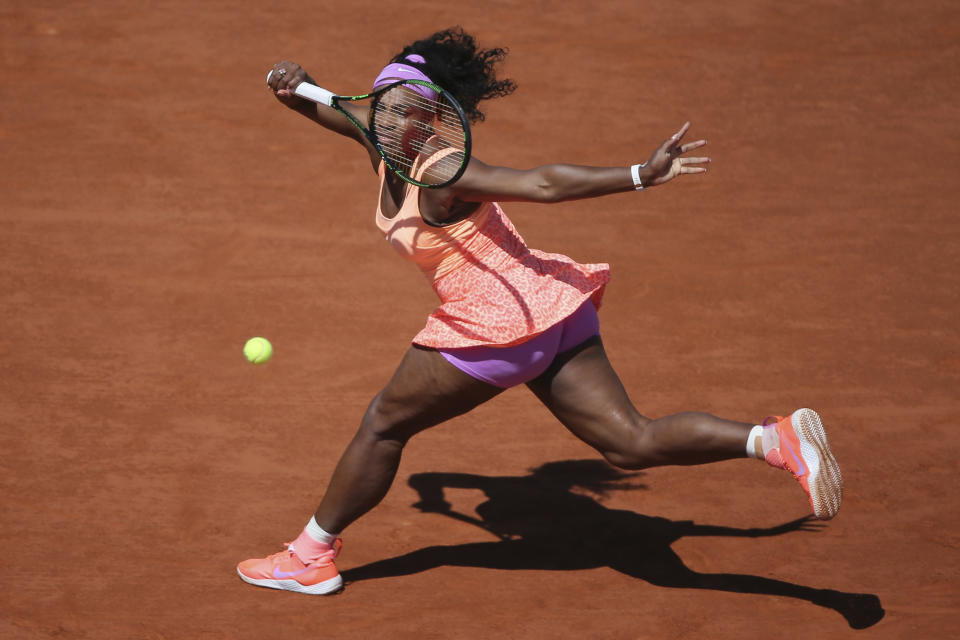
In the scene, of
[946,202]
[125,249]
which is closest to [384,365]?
[125,249]

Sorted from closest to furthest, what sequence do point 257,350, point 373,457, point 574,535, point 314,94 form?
point 314,94 < point 373,457 < point 574,535 < point 257,350

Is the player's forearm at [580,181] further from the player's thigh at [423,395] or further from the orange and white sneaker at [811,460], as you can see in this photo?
the orange and white sneaker at [811,460]

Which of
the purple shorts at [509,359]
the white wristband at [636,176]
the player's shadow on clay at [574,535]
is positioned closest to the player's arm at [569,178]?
the white wristband at [636,176]

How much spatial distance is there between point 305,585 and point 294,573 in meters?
0.06

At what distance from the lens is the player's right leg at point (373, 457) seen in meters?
3.96

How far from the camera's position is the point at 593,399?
158 inches

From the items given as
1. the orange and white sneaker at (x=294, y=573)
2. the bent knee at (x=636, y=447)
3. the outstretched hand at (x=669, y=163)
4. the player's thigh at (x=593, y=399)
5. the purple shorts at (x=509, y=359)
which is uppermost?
the outstretched hand at (x=669, y=163)

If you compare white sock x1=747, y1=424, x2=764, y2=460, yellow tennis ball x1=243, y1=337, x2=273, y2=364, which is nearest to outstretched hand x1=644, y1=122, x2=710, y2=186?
white sock x1=747, y1=424, x2=764, y2=460

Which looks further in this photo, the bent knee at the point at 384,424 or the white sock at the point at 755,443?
the bent knee at the point at 384,424

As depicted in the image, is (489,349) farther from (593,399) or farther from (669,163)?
(669,163)

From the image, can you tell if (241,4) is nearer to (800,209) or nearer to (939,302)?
(800,209)

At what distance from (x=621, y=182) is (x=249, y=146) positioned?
5.09m

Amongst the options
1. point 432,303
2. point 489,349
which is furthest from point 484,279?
point 432,303

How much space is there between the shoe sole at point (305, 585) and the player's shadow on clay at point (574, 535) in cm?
15
